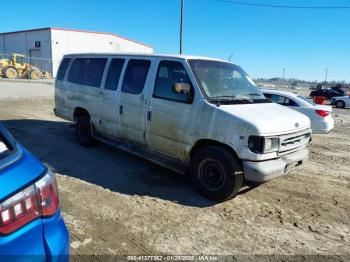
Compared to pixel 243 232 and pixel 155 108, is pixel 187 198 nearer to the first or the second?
pixel 243 232

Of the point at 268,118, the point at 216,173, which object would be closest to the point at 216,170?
the point at 216,173

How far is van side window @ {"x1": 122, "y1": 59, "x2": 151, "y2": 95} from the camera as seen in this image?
212 inches

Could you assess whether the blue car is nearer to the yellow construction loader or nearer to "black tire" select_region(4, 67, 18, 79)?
the yellow construction loader

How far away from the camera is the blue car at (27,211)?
157cm

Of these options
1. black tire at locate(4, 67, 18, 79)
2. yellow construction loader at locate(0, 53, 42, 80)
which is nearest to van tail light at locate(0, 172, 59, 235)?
yellow construction loader at locate(0, 53, 42, 80)

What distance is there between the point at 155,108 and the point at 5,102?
1170cm

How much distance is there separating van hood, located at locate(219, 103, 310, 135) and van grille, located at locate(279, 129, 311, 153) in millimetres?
82

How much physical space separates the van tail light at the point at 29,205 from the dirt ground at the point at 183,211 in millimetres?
1510

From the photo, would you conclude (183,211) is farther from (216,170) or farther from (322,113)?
(322,113)

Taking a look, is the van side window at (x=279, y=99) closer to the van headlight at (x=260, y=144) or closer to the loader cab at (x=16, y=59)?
the van headlight at (x=260, y=144)

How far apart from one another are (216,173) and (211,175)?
100 millimetres

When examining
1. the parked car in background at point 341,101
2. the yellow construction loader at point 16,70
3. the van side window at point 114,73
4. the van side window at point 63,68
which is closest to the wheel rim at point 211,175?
the van side window at point 114,73

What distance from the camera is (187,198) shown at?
4582 millimetres

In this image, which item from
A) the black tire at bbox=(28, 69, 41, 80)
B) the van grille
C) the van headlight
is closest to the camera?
the van headlight
